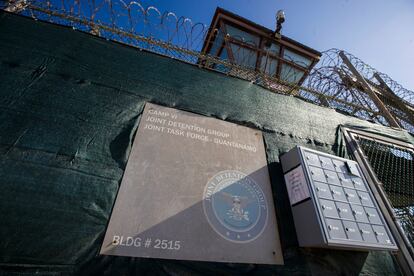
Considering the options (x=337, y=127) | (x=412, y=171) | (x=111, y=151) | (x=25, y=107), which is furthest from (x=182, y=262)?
(x=412, y=171)

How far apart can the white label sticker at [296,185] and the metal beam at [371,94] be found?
2921 mm

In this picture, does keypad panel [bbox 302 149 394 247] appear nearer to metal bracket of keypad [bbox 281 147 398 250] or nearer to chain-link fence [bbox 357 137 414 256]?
metal bracket of keypad [bbox 281 147 398 250]

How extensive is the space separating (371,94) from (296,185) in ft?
10.4

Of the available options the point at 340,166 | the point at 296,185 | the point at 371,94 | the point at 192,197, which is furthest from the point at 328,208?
the point at 371,94

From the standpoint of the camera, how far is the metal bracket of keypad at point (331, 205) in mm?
1687

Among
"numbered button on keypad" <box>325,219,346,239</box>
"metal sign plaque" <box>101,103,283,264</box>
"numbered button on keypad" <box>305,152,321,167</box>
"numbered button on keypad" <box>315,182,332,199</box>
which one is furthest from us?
"numbered button on keypad" <box>305,152,321,167</box>

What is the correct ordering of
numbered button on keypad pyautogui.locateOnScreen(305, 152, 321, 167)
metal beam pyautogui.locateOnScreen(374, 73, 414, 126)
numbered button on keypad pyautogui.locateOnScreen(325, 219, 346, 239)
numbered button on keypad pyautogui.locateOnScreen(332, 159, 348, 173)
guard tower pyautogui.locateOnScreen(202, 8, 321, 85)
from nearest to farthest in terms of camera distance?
numbered button on keypad pyautogui.locateOnScreen(325, 219, 346, 239)
numbered button on keypad pyautogui.locateOnScreen(305, 152, 321, 167)
numbered button on keypad pyautogui.locateOnScreen(332, 159, 348, 173)
metal beam pyautogui.locateOnScreen(374, 73, 414, 126)
guard tower pyautogui.locateOnScreen(202, 8, 321, 85)

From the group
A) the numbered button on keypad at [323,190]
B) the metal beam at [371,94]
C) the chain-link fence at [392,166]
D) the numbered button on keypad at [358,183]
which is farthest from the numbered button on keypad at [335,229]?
the metal beam at [371,94]

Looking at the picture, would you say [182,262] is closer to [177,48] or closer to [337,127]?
[177,48]

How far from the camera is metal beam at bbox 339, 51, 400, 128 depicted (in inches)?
142

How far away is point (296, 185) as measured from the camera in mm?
2018

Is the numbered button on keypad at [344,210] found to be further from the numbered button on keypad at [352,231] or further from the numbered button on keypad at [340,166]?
the numbered button on keypad at [340,166]

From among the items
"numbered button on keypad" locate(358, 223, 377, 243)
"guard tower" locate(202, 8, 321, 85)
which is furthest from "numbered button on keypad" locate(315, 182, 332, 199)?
"guard tower" locate(202, 8, 321, 85)

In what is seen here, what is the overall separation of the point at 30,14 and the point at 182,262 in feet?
10.0
